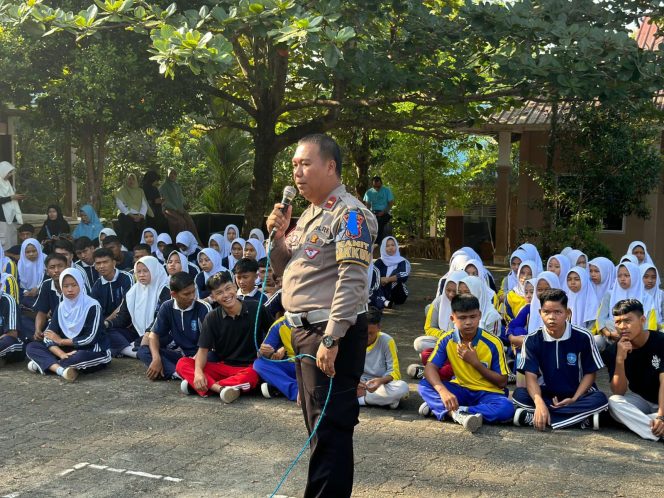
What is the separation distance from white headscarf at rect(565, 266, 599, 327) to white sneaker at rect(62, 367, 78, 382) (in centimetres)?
496

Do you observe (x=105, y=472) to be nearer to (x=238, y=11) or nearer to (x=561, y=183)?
(x=238, y=11)

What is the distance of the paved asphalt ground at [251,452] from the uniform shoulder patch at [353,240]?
163cm

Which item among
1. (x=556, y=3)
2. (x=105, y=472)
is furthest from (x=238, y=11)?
(x=105, y=472)

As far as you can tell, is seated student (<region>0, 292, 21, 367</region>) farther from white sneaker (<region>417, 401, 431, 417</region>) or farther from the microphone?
the microphone

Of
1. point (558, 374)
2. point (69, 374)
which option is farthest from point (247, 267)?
point (558, 374)

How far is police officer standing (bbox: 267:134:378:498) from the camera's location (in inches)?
150

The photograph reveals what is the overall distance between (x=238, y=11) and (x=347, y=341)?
4.22 metres

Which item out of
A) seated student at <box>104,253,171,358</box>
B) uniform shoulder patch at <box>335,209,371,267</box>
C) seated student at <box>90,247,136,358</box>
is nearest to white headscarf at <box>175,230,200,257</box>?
seated student at <box>90,247,136,358</box>

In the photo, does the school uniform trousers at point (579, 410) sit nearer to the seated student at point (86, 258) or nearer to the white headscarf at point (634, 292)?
the white headscarf at point (634, 292)

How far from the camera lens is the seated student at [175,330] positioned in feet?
24.2

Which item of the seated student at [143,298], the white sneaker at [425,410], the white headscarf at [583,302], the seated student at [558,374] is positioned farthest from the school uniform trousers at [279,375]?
the white headscarf at [583,302]

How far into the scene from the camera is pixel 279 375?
265 inches

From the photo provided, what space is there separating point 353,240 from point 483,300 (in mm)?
4102

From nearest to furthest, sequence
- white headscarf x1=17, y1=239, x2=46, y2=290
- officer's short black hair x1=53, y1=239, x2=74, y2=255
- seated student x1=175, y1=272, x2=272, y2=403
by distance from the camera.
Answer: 1. seated student x1=175, y1=272, x2=272, y2=403
2. officer's short black hair x1=53, y1=239, x2=74, y2=255
3. white headscarf x1=17, y1=239, x2=46, y2=290
